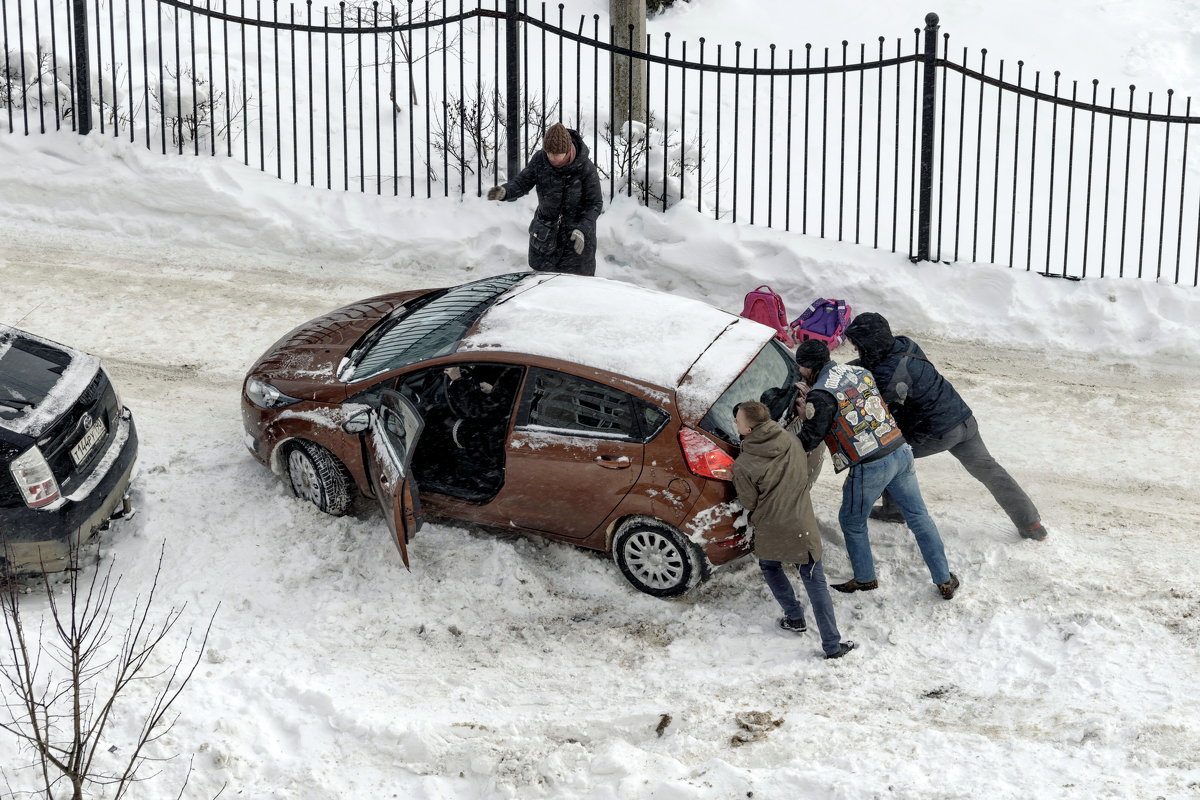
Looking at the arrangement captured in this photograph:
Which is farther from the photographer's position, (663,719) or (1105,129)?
(1105,129)

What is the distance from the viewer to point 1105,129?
14164 mm

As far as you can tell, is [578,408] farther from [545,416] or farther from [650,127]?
[650,127]

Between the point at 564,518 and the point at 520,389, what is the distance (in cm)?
74

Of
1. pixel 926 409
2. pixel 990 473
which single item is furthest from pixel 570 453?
pixel 990 473

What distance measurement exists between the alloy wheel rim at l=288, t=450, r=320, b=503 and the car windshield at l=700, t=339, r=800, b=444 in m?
2.39

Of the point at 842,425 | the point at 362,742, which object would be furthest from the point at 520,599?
the point at 842,425

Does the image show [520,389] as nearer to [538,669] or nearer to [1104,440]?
[538,669]

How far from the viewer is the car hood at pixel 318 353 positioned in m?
7.51

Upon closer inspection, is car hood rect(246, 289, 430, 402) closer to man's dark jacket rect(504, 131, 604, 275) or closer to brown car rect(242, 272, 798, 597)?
brown car rect(242, 272, 798, 597)

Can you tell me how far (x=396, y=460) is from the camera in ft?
22.0

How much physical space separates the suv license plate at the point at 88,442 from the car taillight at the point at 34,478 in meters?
0.24

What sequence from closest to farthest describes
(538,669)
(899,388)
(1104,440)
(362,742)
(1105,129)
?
(362,742) → (538,669) → (899,388) → (1104,440) → (1105,129)

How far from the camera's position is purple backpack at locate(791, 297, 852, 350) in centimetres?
965

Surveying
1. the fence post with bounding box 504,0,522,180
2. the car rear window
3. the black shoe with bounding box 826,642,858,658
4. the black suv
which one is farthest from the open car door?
the fence post with bounding box 504,0,522,180
